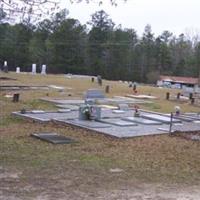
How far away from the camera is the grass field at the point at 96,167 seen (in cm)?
625

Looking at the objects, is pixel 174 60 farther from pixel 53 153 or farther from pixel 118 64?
pixel 53 153

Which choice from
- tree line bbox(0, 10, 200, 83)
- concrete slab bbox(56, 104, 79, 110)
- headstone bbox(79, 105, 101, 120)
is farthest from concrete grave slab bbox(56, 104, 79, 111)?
tree line bbox(0, 10, 200, 83)

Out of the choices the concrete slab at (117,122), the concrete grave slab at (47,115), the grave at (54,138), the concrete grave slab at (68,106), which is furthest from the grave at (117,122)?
the concrete grave slab at (68,106)

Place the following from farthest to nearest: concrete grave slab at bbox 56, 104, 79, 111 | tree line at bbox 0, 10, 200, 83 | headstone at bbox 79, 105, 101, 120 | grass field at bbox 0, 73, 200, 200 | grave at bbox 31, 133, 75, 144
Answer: tree line at bbox 0, 10, 200, 83 → concrete grave slab at bbox 56, 104, 79, 111 → headstone at bbox 79, 105, 101, 120 → grave at bbox 31, 133, 75, 144 → grass field at bbox 0, 73, 200, 200

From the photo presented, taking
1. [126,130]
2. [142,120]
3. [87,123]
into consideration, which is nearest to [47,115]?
[87,123]

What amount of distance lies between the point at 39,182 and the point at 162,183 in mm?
1741

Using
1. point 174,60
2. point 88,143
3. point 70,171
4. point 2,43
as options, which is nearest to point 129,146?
point 88,143

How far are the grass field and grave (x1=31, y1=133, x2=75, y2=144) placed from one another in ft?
0.67

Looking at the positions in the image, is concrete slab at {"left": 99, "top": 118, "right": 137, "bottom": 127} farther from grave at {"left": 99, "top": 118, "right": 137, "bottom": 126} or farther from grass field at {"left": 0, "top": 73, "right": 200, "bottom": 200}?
grass field at {"left": 0, "top": 73, "right": 200, "bottom": 200}

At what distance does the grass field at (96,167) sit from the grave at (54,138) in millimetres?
204

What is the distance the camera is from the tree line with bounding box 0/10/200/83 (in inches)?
2443

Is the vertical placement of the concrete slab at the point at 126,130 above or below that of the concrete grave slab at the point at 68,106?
below

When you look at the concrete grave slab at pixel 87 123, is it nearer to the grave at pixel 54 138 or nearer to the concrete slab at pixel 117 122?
the concrete slab at pixel 117 122

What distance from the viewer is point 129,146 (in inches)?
403
